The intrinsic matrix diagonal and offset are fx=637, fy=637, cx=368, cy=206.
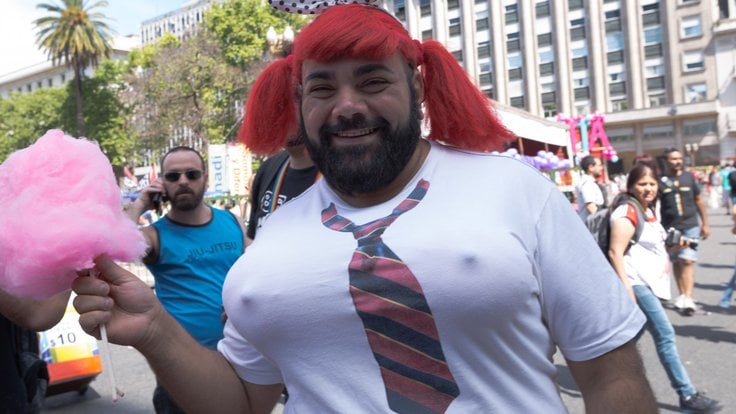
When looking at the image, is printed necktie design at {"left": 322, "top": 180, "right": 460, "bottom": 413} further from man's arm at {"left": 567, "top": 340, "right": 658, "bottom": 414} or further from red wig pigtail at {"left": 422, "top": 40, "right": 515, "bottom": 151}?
red wig pigtail at {"left": 422, "top": 40, "right": 515, "bottom": 151}

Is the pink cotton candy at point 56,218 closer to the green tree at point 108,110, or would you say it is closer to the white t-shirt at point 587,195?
the white t-shirt at point 587,195

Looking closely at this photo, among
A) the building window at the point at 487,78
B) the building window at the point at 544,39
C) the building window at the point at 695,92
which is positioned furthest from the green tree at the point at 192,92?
the building window at the point at 695,92

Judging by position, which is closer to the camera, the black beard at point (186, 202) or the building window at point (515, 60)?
the black beard at point (186, 202)

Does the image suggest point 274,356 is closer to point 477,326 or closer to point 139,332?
point 139,332

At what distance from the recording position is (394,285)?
1.25 meters

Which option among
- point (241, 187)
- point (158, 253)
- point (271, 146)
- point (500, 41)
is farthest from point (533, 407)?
point (500, 41)

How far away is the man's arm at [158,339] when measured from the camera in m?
1.33

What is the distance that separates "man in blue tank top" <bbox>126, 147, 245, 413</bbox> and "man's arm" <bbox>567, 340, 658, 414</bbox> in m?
2.31

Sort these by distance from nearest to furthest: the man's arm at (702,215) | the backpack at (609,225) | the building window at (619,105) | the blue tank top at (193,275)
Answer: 1. the blue tank top at (193,275)
2. the backpack at (609,225)
3. the man's arm at (702,215)
4. the building window at (619,105)

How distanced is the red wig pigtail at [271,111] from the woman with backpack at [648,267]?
112 inches

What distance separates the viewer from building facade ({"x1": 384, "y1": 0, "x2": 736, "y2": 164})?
39969 mm

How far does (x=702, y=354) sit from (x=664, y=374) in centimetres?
63

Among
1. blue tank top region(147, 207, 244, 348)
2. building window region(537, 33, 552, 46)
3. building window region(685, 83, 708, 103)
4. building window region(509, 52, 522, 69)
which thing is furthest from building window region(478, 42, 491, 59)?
blue tank top region(147, 207, 244, 348)

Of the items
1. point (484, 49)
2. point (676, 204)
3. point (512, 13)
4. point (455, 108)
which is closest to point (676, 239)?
point (676, 204)
